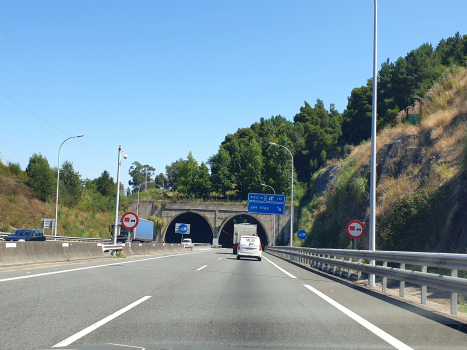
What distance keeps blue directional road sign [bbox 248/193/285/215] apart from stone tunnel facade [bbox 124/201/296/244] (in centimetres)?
1543

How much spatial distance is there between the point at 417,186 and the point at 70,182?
51.9 m

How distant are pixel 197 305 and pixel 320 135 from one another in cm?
9335

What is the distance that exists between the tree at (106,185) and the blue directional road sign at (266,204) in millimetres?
38718

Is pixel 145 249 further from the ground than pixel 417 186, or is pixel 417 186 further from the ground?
pixel 417 186

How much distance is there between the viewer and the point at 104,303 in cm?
846

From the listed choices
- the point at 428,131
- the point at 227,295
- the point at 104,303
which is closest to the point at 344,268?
the point at 227,295

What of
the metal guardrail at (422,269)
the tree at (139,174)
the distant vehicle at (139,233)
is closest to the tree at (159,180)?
the tree at (139,174)

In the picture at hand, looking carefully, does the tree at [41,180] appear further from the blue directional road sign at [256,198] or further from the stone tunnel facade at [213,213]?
the blue directional road sign at [256,198]

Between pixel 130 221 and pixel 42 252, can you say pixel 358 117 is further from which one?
pixel 42 252

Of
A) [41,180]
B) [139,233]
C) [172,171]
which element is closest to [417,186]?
[139,233]

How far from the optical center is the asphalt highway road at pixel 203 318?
5.75 metres

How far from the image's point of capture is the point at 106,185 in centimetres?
8900

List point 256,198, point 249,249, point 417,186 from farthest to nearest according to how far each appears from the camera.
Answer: point 256,198, point 249,249, point 417,186

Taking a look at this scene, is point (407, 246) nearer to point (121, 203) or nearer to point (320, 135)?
point (121, 203)
